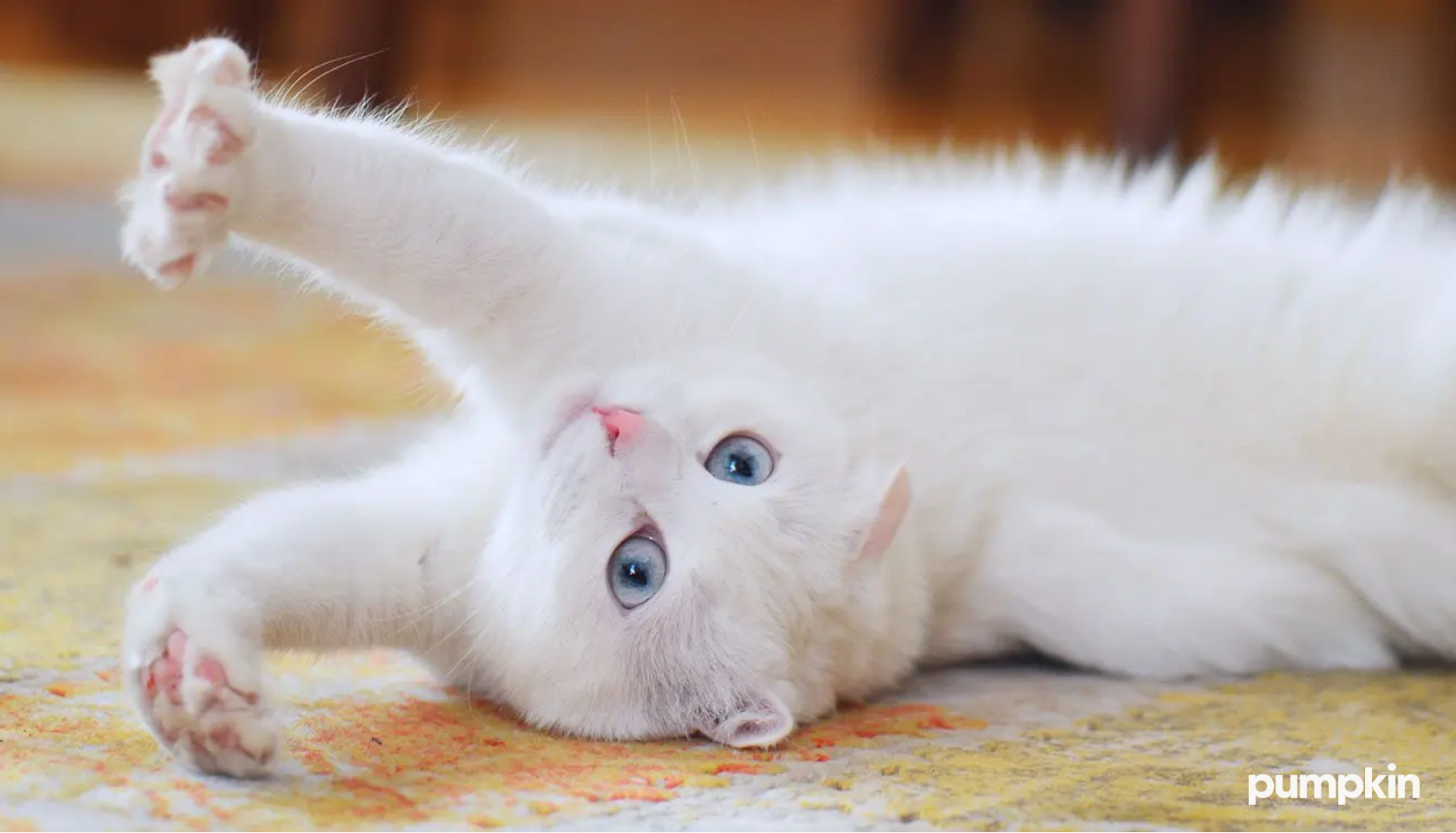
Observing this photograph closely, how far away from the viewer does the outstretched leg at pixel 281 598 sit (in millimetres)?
1023

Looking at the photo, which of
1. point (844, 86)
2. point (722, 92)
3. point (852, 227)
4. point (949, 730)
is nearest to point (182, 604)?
point (949, 730)

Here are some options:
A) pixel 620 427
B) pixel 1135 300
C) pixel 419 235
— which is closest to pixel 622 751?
pixel 620 427

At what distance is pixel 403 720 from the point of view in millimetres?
1239

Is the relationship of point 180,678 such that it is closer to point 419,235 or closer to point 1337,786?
point 419,235

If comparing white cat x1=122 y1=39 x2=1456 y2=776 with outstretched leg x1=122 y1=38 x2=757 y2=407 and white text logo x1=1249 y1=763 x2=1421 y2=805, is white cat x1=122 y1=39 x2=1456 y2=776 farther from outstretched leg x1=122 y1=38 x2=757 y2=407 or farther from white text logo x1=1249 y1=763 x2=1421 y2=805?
white text logo x1=1249 y1=763 x2=1421 y2=805

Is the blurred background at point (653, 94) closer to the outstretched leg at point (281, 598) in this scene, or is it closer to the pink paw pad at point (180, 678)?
the outstretched leg at point (281, 598)

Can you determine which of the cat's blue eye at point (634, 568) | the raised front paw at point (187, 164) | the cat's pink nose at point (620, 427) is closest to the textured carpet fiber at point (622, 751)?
the cat's blue eye at point (634, 568)

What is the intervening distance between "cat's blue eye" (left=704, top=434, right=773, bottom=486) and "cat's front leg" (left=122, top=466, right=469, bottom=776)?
0.81 feet

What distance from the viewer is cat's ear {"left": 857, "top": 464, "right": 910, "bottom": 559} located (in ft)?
4.16

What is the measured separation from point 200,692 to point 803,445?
51cm

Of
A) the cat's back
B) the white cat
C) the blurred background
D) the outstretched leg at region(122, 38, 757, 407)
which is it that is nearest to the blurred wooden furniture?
the blurred background

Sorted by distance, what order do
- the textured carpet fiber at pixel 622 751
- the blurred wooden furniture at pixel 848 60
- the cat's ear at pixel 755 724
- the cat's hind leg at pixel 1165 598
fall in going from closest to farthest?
the textured carpet fiber at pixel 622 751, the cat's ear at pixel 755 724, the cat's hind leg at pixel 1165 598, the blurred wooden furniture at pixel 848 60

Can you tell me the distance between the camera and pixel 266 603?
118 centimetres

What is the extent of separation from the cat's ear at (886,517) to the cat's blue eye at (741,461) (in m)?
0.09
